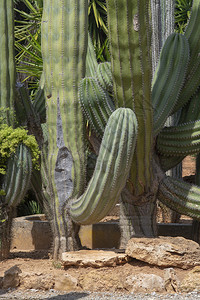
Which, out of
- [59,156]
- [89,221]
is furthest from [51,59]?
[89,221]

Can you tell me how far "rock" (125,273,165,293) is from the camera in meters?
5.57

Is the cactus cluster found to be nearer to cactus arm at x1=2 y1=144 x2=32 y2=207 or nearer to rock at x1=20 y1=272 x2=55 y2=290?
cactus arm at x1=2 y1=144 x2=32 y2=207

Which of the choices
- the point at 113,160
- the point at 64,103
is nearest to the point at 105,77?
the point at 64,103

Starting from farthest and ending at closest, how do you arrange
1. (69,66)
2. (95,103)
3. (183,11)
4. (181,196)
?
(183,11), (69,66), (181,196), (95,103)

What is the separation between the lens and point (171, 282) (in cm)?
562

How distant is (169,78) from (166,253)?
2.25m

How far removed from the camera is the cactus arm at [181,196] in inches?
254

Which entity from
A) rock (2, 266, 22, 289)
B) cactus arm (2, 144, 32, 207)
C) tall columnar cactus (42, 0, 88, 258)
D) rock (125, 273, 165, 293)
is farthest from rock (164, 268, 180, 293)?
cactus arm (2, 144, 32, 207)

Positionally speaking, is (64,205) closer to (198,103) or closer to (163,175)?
(163,175)

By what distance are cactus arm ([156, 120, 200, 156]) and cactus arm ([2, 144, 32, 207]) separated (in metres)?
1.74

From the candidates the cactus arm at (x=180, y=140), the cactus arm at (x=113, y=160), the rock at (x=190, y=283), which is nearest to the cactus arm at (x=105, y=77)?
the cactus arm at (x=180, y=140)

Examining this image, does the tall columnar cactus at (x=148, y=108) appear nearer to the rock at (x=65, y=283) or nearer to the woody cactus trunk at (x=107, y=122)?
the woody cactus trunk at (x=107, y=122)

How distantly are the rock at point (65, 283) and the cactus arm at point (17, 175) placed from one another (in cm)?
157

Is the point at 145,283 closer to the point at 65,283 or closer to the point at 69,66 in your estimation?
the point at 65,283
